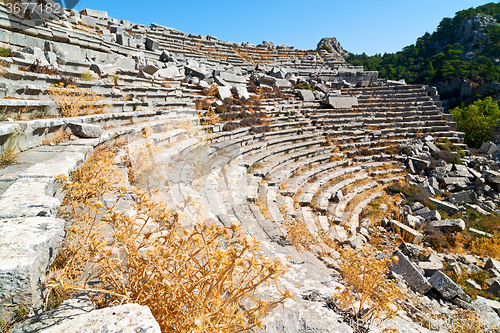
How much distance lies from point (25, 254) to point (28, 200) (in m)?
0.86

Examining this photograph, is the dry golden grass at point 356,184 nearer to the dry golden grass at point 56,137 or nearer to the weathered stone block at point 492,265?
the weathered stone block at point 492,265

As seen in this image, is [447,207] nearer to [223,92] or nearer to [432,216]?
[432,216]

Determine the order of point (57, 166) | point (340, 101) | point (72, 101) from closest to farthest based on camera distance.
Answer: point (57, 166), point (72, 101), point (340, 101)

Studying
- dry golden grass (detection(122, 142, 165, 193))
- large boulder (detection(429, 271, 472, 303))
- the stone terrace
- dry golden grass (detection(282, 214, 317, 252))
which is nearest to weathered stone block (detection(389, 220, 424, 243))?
the stone terrace

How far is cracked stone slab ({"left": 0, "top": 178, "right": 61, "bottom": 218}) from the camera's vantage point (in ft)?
6.15

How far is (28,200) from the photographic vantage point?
2037mm

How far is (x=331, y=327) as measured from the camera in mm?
1977

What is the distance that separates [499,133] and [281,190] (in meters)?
16.5

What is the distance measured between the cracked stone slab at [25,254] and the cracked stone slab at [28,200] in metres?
0.11

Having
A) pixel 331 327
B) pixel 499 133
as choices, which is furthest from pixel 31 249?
pixel 499 133

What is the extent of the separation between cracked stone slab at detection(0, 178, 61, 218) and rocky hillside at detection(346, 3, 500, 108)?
52.0m

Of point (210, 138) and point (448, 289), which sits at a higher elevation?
point (210, 138)

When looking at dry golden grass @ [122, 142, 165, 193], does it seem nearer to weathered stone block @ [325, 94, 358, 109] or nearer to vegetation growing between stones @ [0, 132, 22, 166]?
vegetation growing between stones @ [0, 132, 22, 166]

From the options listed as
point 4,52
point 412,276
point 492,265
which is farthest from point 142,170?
point 492,265
